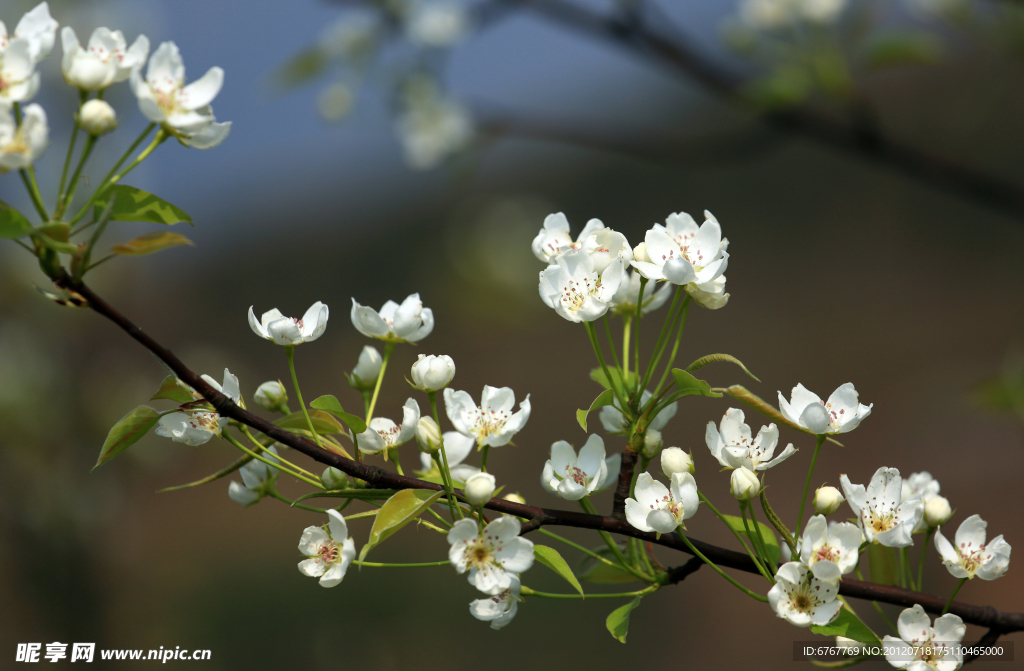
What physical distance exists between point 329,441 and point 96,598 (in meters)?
2.64

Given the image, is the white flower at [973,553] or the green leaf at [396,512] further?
the white flower at [973,553]

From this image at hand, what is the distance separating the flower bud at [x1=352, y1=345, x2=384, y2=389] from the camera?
2.61 ft

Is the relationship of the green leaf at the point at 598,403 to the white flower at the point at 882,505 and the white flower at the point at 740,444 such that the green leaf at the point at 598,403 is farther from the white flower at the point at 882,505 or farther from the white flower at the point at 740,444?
the white flower at the point at 882,505

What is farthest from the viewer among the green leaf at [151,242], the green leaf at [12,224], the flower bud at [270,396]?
the flower bud at [270,396]

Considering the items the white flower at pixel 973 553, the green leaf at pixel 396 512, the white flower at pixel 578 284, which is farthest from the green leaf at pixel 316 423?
the white flower at pixel 973 553

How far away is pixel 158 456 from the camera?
8.98ft

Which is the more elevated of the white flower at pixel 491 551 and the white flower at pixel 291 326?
the white flower at pixel 291 326

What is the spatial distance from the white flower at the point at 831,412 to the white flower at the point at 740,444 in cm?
3

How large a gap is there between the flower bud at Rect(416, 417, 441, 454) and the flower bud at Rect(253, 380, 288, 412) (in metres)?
0.17

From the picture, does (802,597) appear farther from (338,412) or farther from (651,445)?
(338,412)

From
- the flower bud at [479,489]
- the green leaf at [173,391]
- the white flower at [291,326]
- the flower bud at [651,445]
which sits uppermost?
the white flower at [291,326]

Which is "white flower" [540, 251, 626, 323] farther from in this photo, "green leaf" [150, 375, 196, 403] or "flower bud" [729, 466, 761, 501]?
"green leaf" [150, 375, 196, 403]

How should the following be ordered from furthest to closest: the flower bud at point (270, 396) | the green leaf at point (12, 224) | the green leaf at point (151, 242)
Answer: the flower bud at point (270, 396)
the green leaf at point (151, 242)
the green leaf at point (12, 224)

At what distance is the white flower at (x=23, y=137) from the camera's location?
1.82 feet
